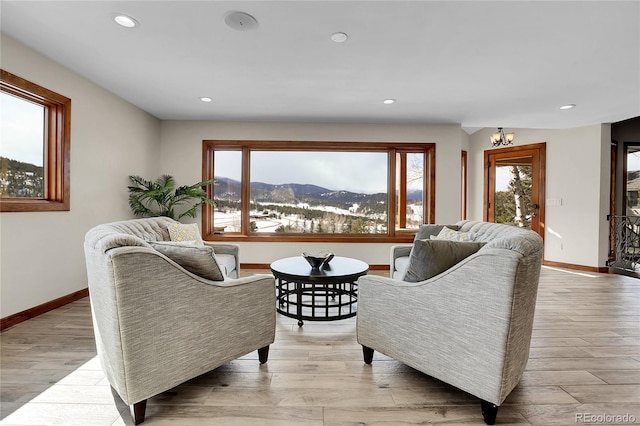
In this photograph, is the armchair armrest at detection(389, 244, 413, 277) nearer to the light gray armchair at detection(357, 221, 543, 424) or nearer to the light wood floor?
the light wood floor

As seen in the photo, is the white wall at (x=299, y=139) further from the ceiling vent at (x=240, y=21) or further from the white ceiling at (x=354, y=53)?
the ceiling vent at (x=240, y=21)

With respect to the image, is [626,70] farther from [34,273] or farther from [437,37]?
[34,273]

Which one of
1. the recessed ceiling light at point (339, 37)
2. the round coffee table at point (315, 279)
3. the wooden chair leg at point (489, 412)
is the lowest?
the wooden chair leg at point (489, 412)

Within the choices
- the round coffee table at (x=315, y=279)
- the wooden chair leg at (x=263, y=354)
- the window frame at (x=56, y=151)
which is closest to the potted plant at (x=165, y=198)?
the window frame at (x=56, y=151)

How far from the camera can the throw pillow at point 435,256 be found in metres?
1.68

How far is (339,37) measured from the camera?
2.38 meters

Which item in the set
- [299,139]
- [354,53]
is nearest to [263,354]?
[354,53]

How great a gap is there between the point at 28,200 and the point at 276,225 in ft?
9.89

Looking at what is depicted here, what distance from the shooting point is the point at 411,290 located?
1733mm

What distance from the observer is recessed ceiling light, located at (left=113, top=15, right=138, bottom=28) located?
2156 mm

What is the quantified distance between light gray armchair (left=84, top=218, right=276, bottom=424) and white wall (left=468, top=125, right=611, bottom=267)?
5.90 m

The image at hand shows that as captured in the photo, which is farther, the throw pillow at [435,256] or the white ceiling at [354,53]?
the white ceiling at [354,53]

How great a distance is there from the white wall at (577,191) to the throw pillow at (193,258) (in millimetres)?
6073

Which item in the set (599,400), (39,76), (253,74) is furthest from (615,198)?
(39,76)
